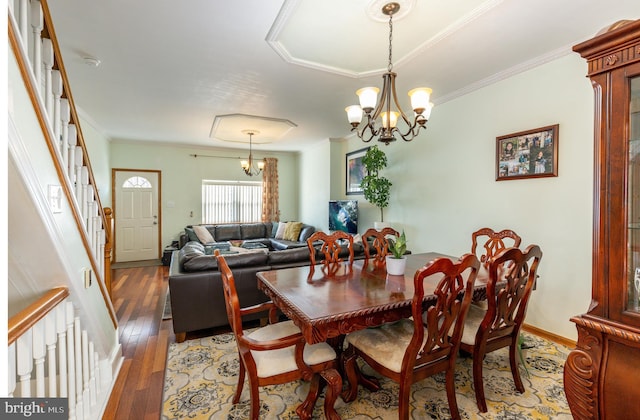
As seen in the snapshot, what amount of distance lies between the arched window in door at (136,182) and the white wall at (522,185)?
5.64 metres

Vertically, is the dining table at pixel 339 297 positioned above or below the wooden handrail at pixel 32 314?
below

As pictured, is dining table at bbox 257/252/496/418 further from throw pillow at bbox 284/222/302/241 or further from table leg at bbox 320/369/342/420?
throw pillow at bbox 284/222/302/241

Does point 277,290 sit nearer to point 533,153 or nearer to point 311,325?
point 311,325

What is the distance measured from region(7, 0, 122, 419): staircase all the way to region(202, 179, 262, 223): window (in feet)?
16.6

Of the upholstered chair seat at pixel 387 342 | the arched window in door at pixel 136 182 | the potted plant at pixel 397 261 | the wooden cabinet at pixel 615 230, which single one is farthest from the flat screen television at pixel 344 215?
the wooden cabinet at pixel 615 230

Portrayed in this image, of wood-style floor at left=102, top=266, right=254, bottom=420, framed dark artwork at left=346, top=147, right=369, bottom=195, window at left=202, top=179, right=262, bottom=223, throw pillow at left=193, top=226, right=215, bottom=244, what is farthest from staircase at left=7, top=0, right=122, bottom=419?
window at left=202, top=179, right=262, bottom=223

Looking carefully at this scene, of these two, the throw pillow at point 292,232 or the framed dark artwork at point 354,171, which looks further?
the throw pillow at point 292,232

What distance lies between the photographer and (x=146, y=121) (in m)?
4.86

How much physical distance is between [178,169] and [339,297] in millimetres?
6237

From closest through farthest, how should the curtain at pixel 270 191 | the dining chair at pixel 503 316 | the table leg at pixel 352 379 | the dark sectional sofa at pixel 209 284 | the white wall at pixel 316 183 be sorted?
the dining chair at pixel 503 316 < the table leg at pixel 352 379 < the dark sectional sofa at pixel 209 284 < the white wall at pixel 316 183 < the curtain at pixel 270 191

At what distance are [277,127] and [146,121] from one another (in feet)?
7.14

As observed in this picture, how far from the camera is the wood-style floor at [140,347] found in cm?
189

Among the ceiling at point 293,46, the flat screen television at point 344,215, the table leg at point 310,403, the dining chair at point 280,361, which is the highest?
the ceiling at point 293,46

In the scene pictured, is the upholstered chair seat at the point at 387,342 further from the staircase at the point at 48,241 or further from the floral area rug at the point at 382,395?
the staircase at the point at 48,241
